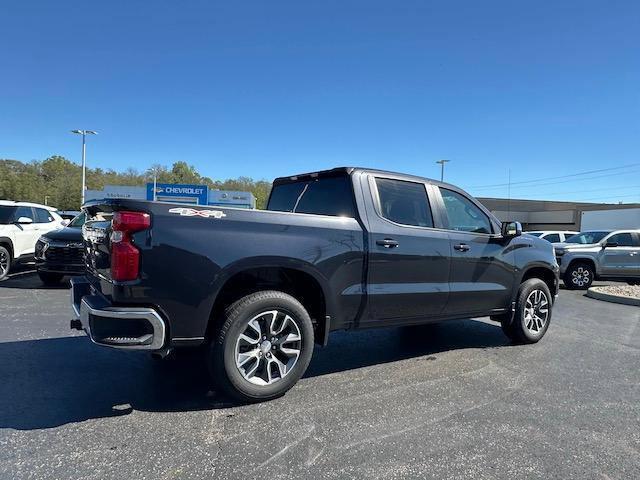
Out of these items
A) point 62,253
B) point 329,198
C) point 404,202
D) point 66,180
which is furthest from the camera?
point 66,180

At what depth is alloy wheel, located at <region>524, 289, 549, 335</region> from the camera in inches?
227

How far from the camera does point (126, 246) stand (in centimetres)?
322

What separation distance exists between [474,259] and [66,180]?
87.9 m

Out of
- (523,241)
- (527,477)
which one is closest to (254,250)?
(527,477)

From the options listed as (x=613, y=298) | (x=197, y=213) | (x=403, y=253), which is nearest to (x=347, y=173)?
(x=403, y=253)

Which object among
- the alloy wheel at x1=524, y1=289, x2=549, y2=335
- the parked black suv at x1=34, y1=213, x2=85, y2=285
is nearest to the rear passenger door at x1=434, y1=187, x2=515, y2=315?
the alloy wheel at x1=524, y1=289, x2=549, y2=335

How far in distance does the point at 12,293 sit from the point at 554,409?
9.08 meters

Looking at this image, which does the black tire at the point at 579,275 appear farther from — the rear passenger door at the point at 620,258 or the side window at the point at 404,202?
the side window at the point at 404,202

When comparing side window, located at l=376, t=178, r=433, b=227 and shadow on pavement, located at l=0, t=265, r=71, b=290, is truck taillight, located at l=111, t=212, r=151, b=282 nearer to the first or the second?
side window, located at l=376, t=178, r=433, b=227

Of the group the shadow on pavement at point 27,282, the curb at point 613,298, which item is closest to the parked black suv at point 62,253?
the shadow on pavement at point 27,282

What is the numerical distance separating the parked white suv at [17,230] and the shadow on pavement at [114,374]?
6.19 metres

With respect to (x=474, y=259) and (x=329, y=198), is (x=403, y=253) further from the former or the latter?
(x=474, y=259)

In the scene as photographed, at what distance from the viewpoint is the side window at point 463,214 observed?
16.6 ft

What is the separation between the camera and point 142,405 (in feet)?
11.8
